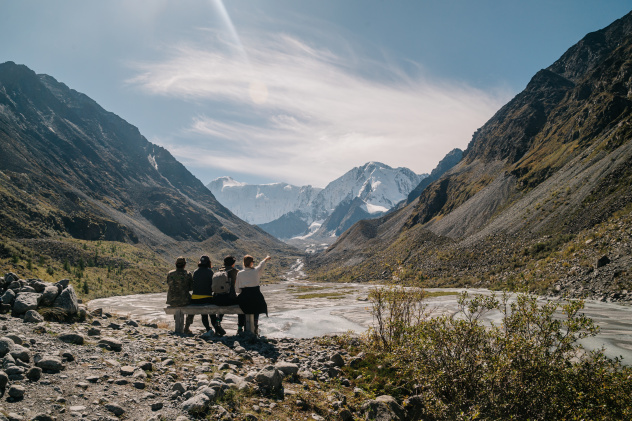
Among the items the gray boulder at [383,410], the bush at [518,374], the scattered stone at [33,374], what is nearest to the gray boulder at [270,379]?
the gray boulder at [383,410]

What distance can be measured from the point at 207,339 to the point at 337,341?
24.4 feet

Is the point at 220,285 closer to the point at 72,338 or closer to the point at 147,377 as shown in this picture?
the point at 72,338

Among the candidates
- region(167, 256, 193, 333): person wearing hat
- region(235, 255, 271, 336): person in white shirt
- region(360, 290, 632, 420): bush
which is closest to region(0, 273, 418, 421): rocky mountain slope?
region(360, 290, 632, 420): bush

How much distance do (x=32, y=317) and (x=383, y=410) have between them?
1224cm

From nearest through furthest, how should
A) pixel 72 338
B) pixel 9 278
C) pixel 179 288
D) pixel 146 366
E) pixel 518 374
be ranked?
pixel 518 374, pixel 146 366, pixel 72 338, pixel 9 278, pixel 179 288

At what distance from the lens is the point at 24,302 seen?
11.7 meters

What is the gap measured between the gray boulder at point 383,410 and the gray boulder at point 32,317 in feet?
38.2

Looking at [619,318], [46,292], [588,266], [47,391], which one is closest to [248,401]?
[47,391]

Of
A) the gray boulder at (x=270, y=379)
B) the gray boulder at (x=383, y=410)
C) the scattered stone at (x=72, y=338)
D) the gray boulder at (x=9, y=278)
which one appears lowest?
the gray boulder at (x=383, y=410)

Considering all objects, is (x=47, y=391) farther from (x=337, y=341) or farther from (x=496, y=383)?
(x=337, y=341)

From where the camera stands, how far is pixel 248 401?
7.88m

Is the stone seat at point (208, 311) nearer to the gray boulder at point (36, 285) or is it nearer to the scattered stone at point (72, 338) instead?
the gray boulder at point (36, 285)

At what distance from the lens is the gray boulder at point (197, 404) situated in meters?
6.75

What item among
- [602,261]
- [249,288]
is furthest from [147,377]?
[602,261]
